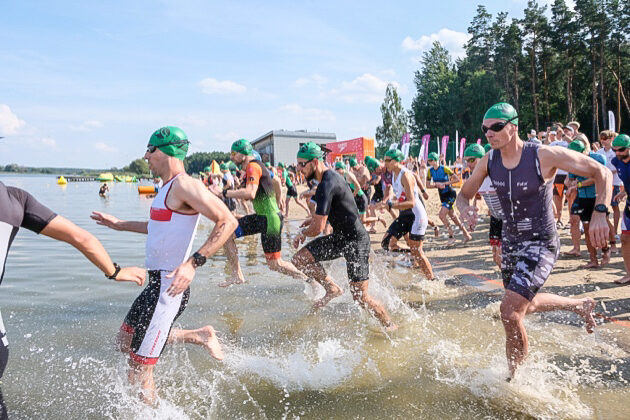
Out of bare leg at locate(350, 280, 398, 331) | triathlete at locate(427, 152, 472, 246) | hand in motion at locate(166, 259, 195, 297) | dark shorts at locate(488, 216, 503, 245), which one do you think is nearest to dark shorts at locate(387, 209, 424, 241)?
dark shorts at locate(488, 216, 503, 245)

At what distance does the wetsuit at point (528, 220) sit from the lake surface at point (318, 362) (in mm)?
737

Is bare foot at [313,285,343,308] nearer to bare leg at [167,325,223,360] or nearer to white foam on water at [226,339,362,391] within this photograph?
white foam on water at [226,339,362,391]

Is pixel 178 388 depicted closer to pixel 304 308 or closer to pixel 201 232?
pixel 304 308

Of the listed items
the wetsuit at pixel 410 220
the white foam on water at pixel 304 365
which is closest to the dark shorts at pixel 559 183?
the wetsuit at pixel 410 220

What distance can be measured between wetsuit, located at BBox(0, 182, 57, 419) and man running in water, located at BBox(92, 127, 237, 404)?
0.76 m

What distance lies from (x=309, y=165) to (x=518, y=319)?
7.56 ft

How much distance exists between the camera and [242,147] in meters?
5.85

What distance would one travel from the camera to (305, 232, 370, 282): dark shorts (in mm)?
4379

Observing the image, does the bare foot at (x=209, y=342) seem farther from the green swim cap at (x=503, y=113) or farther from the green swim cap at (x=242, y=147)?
the green swim cap at (x=242, y=147)

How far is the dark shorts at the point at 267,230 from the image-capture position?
18.0 ft

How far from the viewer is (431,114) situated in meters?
57.8

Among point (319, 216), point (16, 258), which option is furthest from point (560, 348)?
point (16, 258)

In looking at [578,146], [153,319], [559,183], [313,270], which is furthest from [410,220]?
[559,183]

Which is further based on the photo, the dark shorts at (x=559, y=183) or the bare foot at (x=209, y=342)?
the dark shorts at (x=559, y=183)
